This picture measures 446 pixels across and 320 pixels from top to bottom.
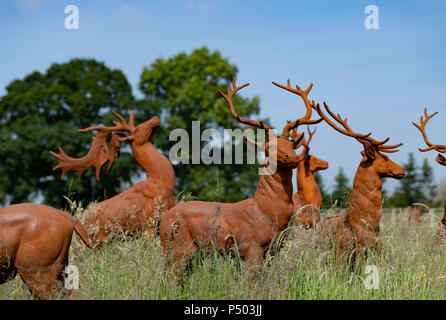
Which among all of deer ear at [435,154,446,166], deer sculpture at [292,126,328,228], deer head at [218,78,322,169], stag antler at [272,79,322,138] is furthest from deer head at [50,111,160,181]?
deer ear at [435,154,446,166]

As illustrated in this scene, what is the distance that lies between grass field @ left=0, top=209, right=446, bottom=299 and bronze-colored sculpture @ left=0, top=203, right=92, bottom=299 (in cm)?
23

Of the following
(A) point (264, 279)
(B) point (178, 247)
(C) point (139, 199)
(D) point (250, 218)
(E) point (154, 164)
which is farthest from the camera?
(E) point (154, 164)

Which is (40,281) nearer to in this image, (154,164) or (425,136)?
(154,164)

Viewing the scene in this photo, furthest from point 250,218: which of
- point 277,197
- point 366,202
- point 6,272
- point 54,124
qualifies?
point 54,124

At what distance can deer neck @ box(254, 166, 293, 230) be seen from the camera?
4.09 metres

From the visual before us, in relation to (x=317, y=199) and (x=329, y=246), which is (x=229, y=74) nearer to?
(x=317, y=199)

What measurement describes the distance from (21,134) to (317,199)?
15362 millimetres

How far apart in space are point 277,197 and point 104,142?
391 cm

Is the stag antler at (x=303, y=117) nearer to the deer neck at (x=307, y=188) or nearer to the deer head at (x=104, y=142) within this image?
the deer neck at (x=307, y=188)

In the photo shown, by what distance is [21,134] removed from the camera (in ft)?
61.4

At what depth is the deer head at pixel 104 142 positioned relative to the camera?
6.80 m

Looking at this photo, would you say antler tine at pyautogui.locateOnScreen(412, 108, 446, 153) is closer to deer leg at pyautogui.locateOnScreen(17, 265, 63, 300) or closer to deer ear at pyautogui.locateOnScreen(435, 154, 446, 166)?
deer ear at pyautogui.locateOnScreen(435, 154, 446, 166)

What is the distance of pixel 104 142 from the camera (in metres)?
7.16

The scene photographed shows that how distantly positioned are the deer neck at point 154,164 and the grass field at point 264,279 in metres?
1.50
